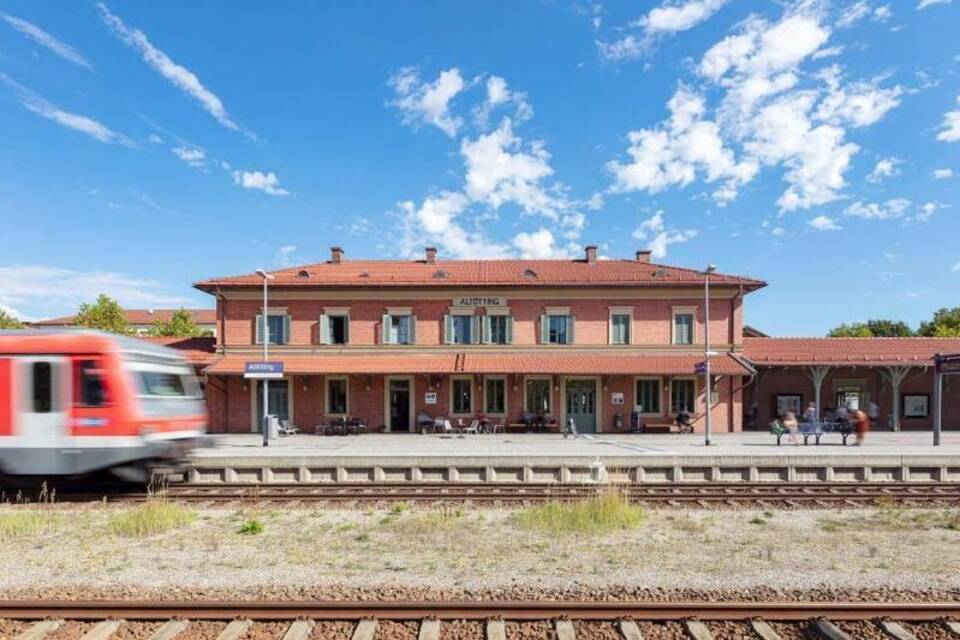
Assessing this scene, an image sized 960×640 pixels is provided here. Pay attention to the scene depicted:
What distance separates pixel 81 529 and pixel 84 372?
2.92 meters

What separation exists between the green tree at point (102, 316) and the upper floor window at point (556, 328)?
3228 centimetres

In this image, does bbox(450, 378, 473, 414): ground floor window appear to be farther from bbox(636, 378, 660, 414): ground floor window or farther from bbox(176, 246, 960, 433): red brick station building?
bbox(636, 378, 660, 414): ground floor window

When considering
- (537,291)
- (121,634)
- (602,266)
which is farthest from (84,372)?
(602,266)

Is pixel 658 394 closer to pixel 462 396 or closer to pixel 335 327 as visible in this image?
pixel 462 396

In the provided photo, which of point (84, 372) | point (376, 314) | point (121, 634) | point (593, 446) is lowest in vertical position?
point (593, 446)

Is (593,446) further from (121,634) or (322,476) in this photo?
(121,634)

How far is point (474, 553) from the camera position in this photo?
6.88 metres

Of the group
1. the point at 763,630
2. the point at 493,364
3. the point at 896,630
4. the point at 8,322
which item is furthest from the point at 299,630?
the point at 8,322

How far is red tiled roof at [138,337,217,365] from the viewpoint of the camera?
23094 millimetres

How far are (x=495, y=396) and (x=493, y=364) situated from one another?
6.30 feet

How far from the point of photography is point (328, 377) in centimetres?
2359

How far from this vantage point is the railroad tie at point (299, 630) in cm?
457

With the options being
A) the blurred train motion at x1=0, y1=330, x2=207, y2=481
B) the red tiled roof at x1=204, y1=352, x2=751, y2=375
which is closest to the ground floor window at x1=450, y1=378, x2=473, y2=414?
the red tiled roof at x1=204, y1=352, x2=751, y2=375

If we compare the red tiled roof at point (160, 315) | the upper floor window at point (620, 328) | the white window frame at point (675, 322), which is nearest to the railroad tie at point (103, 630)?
the upper floor window at point (620, 328)
